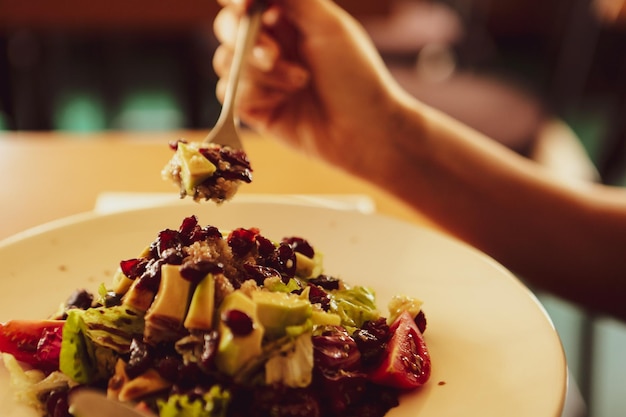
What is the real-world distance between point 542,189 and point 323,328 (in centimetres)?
92

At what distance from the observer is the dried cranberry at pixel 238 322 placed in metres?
0.84

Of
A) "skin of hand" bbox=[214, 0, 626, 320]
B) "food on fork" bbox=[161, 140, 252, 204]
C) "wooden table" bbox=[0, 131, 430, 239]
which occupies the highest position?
"food on fork" bbox=[161, 140, 252, 204]

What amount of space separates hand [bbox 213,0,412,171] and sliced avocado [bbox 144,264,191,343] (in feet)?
2.61

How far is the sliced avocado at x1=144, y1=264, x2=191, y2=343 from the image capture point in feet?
2.95

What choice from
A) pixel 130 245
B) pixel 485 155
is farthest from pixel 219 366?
pixel 485 155

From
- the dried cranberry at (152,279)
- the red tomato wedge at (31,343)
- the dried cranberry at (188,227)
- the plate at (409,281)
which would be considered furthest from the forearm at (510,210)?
the red tomato wedge at (31,343)

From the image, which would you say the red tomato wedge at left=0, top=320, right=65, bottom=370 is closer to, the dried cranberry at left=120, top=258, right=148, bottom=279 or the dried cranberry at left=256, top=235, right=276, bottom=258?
the dried cranberry at left=120, top=258, right=148, bottom=279

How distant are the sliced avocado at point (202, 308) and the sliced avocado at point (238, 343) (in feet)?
0.06

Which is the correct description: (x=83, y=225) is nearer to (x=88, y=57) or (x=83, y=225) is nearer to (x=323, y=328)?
(x=323, y=328)

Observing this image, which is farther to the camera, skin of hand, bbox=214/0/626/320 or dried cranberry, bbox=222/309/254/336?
skin of hand, bbox=214/0/626/320

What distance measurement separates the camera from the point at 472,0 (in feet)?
16.9

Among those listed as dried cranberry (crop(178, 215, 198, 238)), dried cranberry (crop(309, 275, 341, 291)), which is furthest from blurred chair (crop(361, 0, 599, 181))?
dried cranberry (crop(178, 215, 198, 238))

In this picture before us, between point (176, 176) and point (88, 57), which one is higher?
point (176, 176)

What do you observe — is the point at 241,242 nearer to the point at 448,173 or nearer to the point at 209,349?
the point at 209,349
